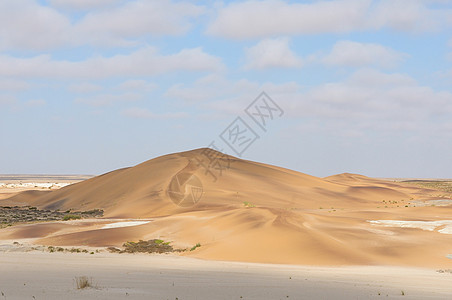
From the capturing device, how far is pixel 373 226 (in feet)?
101

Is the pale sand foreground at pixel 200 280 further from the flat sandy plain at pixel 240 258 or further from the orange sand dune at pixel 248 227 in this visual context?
the orange sand dune at pixel 248 227

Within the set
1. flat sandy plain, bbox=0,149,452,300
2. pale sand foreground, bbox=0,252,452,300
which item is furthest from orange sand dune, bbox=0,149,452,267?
pale sand foreground, bbox=0,252,452,300

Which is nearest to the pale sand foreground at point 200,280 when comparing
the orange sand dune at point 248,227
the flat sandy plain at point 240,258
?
the flat sandy plain at point 240,258

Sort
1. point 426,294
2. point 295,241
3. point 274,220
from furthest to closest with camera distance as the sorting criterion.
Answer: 1. point 274,220
2. point 295,241
3. point 426,294

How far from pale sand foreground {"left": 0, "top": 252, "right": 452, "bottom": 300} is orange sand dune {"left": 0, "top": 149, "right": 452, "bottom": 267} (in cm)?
264

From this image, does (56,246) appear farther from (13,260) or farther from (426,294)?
(426,294)

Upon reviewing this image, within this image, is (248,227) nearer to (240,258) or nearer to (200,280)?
(240,258)

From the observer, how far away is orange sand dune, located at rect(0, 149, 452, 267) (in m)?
23.2

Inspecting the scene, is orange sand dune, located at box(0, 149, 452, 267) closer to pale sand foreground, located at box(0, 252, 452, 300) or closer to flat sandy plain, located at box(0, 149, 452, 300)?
flat sandy plain, located at box(0, 149, 452, 300)

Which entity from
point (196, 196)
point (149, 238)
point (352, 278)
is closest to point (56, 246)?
point (149, 238)

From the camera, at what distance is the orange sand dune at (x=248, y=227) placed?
23203mm

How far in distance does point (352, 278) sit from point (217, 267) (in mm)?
5095

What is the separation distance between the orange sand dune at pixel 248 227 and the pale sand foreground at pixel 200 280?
2645mm

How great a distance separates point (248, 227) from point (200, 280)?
1254 cm
